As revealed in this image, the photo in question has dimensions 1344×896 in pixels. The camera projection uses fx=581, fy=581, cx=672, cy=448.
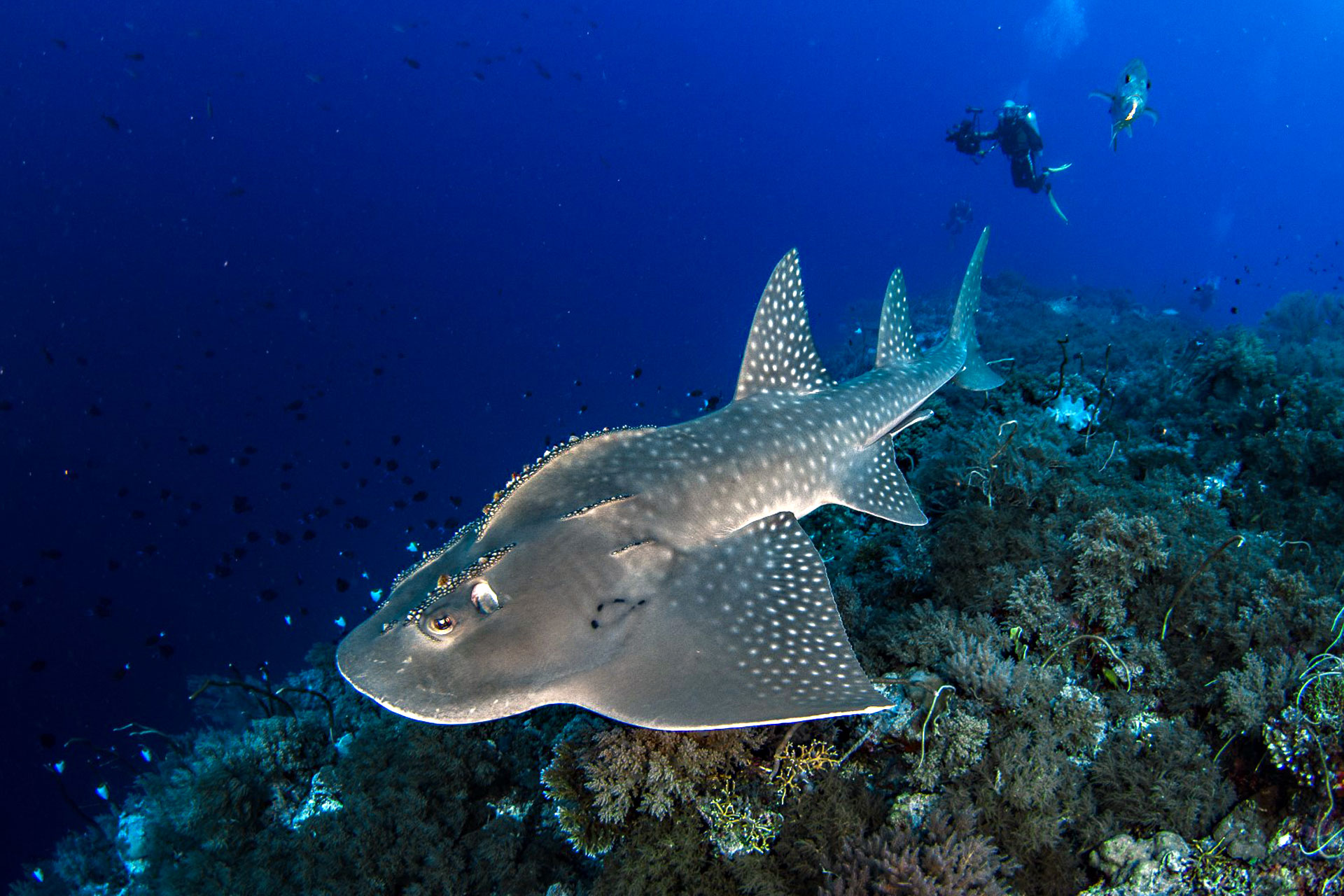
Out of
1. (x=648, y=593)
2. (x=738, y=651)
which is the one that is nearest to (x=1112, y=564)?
(x=738, y=651)

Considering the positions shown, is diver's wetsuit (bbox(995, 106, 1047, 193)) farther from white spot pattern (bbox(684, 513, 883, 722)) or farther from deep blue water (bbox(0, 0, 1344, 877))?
white spot pattern (bbox(684, 513, 883, 722))

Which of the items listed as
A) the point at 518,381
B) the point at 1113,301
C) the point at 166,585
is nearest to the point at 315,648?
the point at 1113,301

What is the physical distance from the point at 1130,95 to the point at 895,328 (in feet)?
24.3

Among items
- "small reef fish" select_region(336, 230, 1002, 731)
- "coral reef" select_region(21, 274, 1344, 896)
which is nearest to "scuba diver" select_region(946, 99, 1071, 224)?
"coral reef" select_region(21, 274, 1344, 896)

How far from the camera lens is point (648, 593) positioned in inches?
126

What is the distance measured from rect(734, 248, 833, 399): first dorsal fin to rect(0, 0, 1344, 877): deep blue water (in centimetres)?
835

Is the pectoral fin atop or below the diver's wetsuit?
below

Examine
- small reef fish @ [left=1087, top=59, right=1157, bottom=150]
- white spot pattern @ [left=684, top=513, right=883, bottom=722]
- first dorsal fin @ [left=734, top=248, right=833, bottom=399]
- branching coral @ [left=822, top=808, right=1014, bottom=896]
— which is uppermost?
small reef fish @ [left=1087, top=59, right=1157, bottom=150]

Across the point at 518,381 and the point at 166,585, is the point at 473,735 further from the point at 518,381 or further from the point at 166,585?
the point at 518,381

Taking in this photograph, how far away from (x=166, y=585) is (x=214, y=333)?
98.2ft

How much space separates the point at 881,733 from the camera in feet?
11.1

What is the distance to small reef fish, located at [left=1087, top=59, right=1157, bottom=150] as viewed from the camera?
31.0 feet

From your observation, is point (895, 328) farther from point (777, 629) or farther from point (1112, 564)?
point (777, 629)

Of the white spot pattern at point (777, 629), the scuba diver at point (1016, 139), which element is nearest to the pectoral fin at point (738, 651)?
the white spot pattern at point (777, 629)
